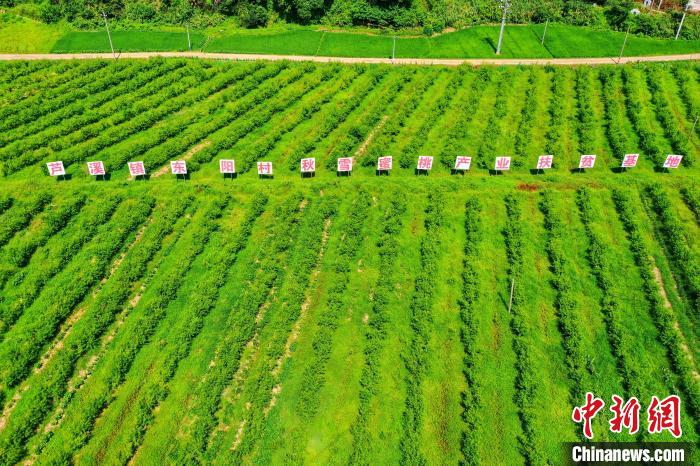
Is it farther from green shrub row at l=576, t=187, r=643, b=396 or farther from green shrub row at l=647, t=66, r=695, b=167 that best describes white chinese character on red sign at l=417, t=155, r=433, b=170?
green shrub row at l=647, t=66, r=695, b=167

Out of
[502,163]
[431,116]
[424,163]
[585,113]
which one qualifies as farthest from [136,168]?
[585,113]

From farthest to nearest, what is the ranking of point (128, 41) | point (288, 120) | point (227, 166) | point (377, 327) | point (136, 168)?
1. point (128, 41)
2. point (288, 120)
3. point (227, 166)
4. point (136, 168)
5. point (377, 327)

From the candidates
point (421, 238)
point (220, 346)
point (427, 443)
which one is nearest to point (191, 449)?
point (220, 346)

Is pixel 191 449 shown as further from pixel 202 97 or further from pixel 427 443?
pixel 202 97

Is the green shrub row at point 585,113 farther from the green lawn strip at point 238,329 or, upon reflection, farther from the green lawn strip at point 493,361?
the green lawn strip at point 238,329

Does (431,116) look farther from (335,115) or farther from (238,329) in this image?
(238,329)

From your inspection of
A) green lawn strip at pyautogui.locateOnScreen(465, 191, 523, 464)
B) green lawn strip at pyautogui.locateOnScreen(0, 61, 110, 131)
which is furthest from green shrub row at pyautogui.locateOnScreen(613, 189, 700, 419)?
green lawn strip at pyautogui.locateOnScreen(0, 61, 110, 131)
